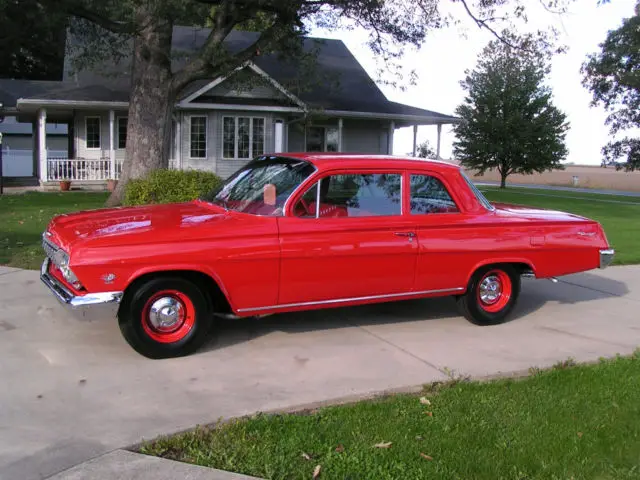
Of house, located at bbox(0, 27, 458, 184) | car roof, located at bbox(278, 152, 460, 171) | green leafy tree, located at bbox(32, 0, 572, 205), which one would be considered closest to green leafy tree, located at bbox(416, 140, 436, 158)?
house, located at bbox(0, 27, 458, 184)

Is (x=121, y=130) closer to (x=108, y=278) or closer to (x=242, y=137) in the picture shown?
(x=242, y=137)

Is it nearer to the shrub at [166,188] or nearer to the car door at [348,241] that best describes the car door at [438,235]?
the car door at [348,241]

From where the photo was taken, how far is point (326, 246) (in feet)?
16.9

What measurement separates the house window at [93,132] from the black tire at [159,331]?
1981cm

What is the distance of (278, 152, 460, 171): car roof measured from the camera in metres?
5.45

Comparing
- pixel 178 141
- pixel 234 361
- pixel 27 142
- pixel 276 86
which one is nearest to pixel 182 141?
pixel 178 141

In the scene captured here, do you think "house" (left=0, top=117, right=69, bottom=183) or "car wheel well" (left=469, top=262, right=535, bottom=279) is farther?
"house" (left=0, top=117, right=69, bottom=183)

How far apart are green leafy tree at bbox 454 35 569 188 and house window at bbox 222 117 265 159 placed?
1517cm

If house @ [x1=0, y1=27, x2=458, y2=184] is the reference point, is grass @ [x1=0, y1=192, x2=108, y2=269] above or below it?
below

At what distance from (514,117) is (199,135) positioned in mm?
18492

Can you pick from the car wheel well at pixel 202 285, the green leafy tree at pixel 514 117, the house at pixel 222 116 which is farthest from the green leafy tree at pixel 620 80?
the car wheel well at pixel 202 285

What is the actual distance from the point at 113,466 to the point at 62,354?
2037 mm

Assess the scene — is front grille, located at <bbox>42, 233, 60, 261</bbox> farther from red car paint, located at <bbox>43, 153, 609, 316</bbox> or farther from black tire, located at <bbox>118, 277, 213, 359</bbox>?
black tire, located at <bbox>118, 277, 213, 359</bbox>

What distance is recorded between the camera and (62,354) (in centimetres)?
493
